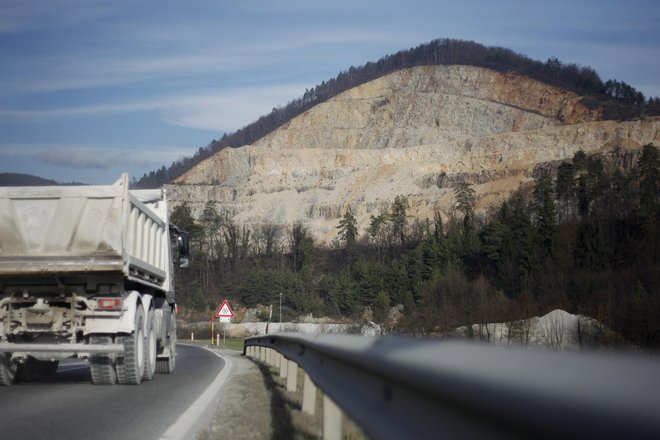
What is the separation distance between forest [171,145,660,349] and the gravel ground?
623 centimetres

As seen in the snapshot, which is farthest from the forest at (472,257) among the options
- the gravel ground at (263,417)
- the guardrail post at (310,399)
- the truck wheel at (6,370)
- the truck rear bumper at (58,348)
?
the guardrail post at (310,399)

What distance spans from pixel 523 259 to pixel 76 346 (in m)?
78.0

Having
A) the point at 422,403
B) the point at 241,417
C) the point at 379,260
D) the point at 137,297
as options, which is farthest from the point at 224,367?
the point at 379,260

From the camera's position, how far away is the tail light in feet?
42.9

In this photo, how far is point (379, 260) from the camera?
144 metres

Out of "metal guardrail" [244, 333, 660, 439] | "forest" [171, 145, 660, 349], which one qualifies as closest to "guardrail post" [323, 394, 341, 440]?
"metal guardrail" [244, 333, 660, 439]

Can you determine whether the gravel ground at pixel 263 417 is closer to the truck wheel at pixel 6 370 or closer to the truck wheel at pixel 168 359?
the truck wheel at pixel 168 359

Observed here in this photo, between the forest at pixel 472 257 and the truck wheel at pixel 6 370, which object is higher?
the forest at pixel 472 257

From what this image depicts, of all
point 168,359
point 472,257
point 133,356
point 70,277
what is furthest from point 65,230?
point 472,257

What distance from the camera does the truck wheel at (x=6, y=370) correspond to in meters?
13.3

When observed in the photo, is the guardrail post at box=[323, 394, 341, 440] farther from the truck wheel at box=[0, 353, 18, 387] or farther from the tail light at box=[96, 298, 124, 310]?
the truck wheel at box=[0, 353, 18, 387]

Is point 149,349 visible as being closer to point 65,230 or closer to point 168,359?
point 168,359

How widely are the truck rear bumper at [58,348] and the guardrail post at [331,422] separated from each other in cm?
725

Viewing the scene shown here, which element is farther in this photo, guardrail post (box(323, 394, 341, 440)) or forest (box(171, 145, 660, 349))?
forest (box(171, 145, 660, 349))
